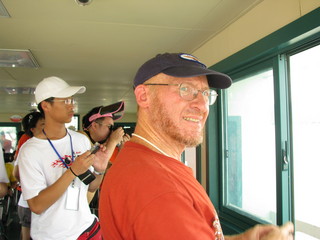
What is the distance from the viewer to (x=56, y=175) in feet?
4.82

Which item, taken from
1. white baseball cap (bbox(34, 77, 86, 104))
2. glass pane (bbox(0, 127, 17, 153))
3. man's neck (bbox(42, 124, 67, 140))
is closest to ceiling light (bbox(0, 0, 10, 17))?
white baseball cap (bbox(34, 77, 86, 104))

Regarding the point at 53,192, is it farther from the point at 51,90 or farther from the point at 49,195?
the point at 51,90

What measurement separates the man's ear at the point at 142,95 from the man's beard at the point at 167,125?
0.12 ft

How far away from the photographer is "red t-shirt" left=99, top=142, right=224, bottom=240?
576 mm

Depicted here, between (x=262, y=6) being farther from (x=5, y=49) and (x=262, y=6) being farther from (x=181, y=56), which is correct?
(x=5, y=49)

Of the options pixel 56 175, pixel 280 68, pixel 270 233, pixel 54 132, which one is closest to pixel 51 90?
pixel 54 132

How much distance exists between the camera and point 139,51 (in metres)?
3.02

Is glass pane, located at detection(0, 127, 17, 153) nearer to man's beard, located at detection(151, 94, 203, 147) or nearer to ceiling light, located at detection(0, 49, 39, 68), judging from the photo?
ceiling light, located at detection(0, 49, 39, 68)

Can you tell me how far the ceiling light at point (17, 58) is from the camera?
2.92 m

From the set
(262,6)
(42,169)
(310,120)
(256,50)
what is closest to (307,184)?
(310,120)

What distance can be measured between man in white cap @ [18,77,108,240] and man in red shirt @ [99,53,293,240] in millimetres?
680

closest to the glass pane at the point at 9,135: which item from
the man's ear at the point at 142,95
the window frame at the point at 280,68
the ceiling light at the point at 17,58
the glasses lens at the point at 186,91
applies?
the ceiling light at the point at 17,58

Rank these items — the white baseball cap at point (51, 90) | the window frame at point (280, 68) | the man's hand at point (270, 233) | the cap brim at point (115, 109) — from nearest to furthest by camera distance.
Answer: the man's hand at point (270, 233) → the window frame at point (280, 68) → the white baseball cap at point (51, 90) → the cap brim at point (115, 109)

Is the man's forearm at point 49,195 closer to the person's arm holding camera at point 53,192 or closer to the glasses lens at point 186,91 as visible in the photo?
the person's arm holding camera at point 53,192
